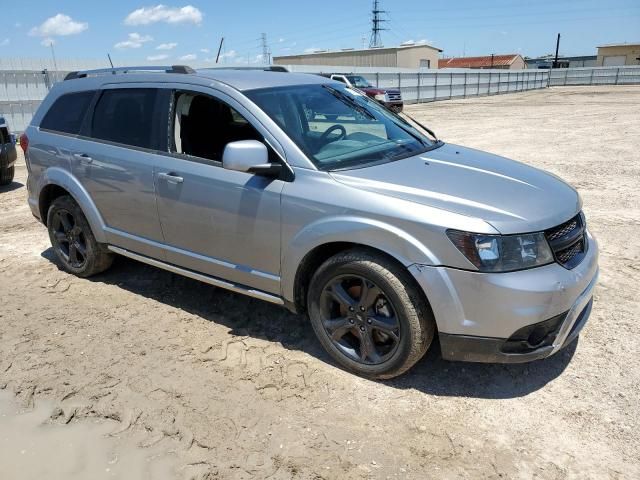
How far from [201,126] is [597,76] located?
174 feet

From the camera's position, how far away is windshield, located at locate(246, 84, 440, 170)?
11.5ft

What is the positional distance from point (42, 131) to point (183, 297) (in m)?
2.07

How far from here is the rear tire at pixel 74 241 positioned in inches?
186

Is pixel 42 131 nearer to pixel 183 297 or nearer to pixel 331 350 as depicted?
pixel 183 297

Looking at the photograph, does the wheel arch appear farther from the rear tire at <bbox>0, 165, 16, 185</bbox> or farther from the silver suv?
the rear tire at <bbox>0, 165, 16, 185</bbox>

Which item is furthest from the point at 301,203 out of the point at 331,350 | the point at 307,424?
the point at 307,424

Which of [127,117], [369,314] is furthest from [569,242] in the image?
[127,117]

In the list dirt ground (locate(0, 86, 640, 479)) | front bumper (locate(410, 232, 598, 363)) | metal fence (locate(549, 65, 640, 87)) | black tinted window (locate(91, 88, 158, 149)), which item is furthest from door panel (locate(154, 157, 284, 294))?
metal fence (locate(549, 65, 640, 87))

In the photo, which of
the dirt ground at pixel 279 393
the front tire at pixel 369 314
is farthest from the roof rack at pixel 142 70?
the front tire at pixel 369 314

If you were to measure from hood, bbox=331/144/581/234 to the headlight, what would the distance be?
0.20 feet

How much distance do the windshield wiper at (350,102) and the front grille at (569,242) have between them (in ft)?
5.76

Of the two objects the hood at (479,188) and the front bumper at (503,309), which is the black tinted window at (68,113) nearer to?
the hood at (479,188)

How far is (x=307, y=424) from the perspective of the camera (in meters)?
2.90

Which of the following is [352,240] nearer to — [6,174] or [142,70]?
[142,70]
